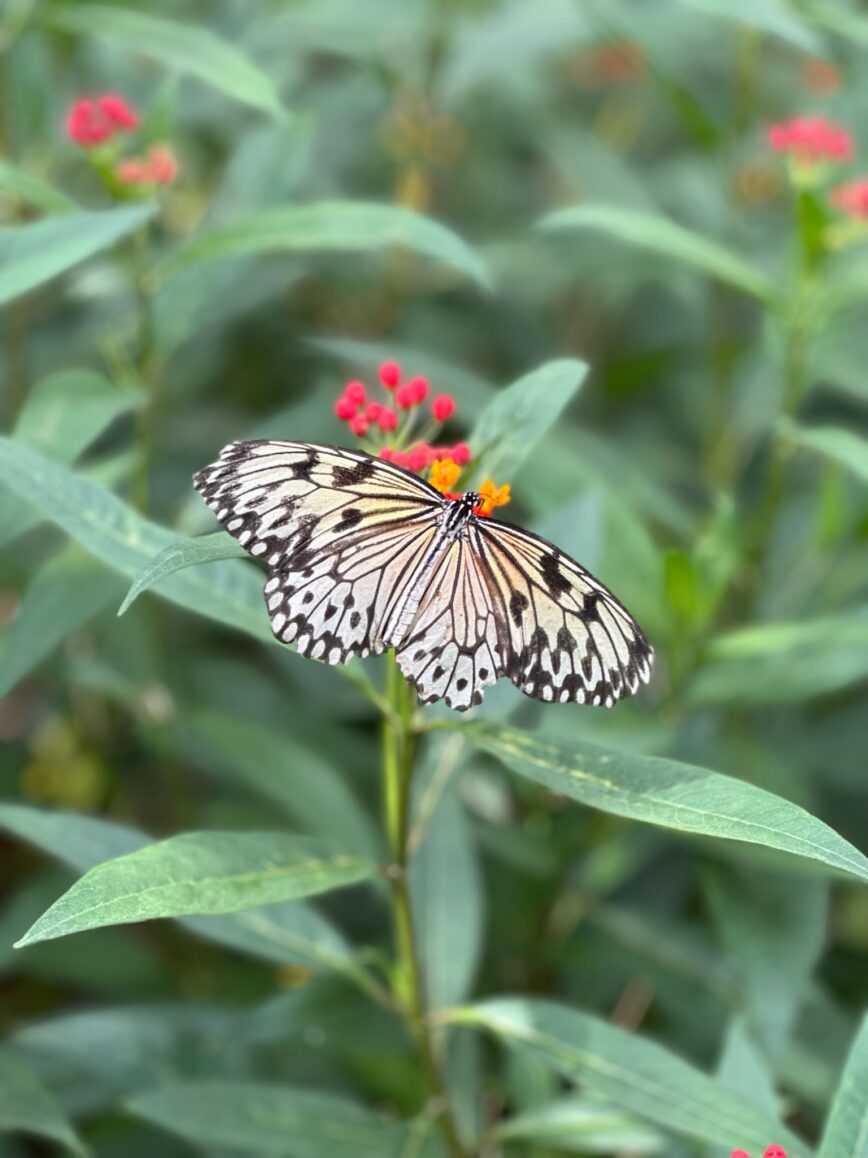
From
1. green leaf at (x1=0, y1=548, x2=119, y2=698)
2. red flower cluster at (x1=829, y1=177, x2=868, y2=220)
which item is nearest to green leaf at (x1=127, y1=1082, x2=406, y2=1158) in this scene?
green leaf at (x1=0, y1=548, x2=119, y2=698)

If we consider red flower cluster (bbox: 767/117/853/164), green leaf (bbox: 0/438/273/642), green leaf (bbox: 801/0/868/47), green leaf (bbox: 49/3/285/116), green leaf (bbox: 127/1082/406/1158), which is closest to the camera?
green leaf (bbox: 0/438/273/642)

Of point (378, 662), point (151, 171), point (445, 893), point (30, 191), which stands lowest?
point (445, 893)

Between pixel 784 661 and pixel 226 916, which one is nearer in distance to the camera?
pixel 226 916

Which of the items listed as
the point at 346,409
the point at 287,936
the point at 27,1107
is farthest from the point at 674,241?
the point at 27,1107

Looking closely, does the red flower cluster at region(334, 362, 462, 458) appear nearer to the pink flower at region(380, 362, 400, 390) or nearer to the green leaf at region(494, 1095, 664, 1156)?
the pink flower at region(380, 362, 400, 390)

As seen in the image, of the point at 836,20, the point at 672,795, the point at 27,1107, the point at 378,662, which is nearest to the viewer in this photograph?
the point at 672,795

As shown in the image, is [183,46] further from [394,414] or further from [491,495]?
[491,495]
